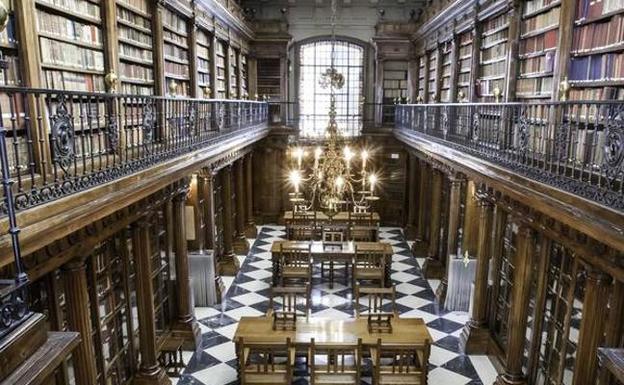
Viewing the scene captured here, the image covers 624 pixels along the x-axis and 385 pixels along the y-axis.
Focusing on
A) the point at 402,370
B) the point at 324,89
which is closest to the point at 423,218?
the point at 324,89

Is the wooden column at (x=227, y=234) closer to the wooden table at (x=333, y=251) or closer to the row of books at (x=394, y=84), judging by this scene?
the wooden table at (x=333, y=251)

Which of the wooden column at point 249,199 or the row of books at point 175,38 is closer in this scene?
the row of books at point 175,38

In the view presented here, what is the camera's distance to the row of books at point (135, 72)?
16.6 ft

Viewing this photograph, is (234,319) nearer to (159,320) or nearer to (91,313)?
(159,320)

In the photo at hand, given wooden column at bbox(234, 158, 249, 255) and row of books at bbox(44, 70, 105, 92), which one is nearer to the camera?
row of books at bbox(44, 70, 105, 92)

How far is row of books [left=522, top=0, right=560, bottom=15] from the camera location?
510 centimetres

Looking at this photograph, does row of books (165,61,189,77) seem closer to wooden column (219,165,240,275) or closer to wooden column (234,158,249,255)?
wooden column (219,165,240,275)

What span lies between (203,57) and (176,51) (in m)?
1.42

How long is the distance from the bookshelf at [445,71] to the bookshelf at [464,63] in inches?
25.4

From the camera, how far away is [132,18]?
5223 mm

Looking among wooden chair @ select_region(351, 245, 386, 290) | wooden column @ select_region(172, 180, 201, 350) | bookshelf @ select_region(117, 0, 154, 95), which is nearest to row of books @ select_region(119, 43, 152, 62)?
bookshelf @ select_region(117, 0, 154, 95)

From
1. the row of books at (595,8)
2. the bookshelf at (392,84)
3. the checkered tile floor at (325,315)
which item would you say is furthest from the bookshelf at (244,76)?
the row of books at (595,8)

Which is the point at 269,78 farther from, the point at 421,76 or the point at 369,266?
the point at 369,266

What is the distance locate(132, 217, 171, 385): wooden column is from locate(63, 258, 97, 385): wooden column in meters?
0.95
